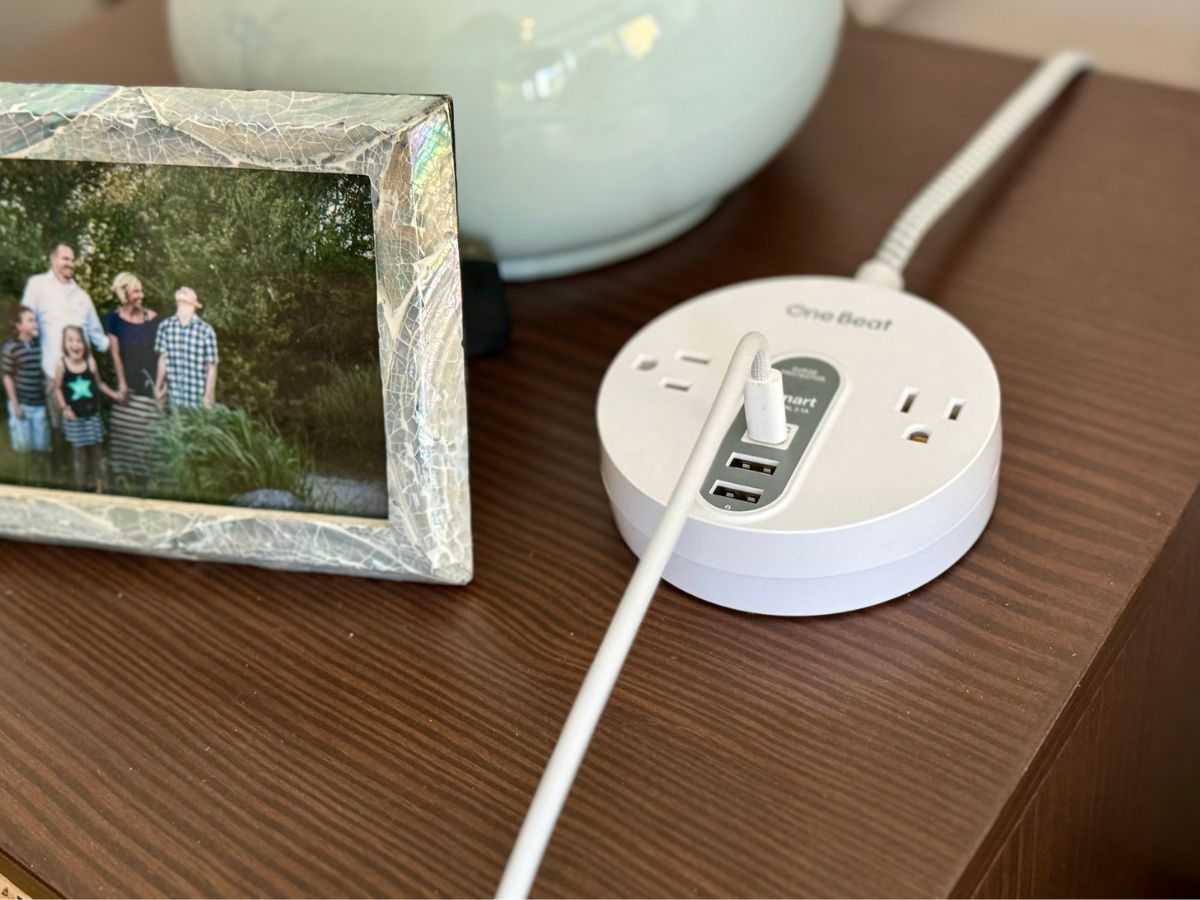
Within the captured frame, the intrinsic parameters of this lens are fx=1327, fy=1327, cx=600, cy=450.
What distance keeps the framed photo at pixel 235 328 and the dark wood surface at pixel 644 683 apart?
0.09ft

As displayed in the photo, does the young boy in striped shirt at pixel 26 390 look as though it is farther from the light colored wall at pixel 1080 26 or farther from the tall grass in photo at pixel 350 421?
the light colored wall at pixel 1080 26

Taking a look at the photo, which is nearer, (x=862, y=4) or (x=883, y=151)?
(x=883, y=151)

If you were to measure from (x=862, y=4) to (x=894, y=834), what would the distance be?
0.63 meters

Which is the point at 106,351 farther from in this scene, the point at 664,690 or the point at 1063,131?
the point at 1063,131

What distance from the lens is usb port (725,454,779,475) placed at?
422 mm

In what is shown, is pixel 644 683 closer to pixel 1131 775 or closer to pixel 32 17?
pixel 1131 775

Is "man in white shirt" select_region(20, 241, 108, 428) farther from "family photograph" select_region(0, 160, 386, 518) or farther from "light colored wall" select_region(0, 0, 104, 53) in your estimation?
"light colored wall" select_region(0, 0, 104, 53)

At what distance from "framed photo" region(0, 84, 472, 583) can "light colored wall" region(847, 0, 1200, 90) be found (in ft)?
1.54

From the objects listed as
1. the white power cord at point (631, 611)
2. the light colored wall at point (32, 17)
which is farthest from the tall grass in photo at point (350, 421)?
the light colored wall at point (32, 17)

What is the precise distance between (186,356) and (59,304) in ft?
0.15

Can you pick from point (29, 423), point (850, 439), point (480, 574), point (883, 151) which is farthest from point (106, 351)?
point (883, 151)

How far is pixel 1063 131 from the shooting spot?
650mm

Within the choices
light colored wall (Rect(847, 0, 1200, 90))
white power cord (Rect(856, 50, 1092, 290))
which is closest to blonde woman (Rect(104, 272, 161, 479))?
white power cord (Rect(856, 50, 1092, 290))

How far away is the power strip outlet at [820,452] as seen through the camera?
0.40 m
